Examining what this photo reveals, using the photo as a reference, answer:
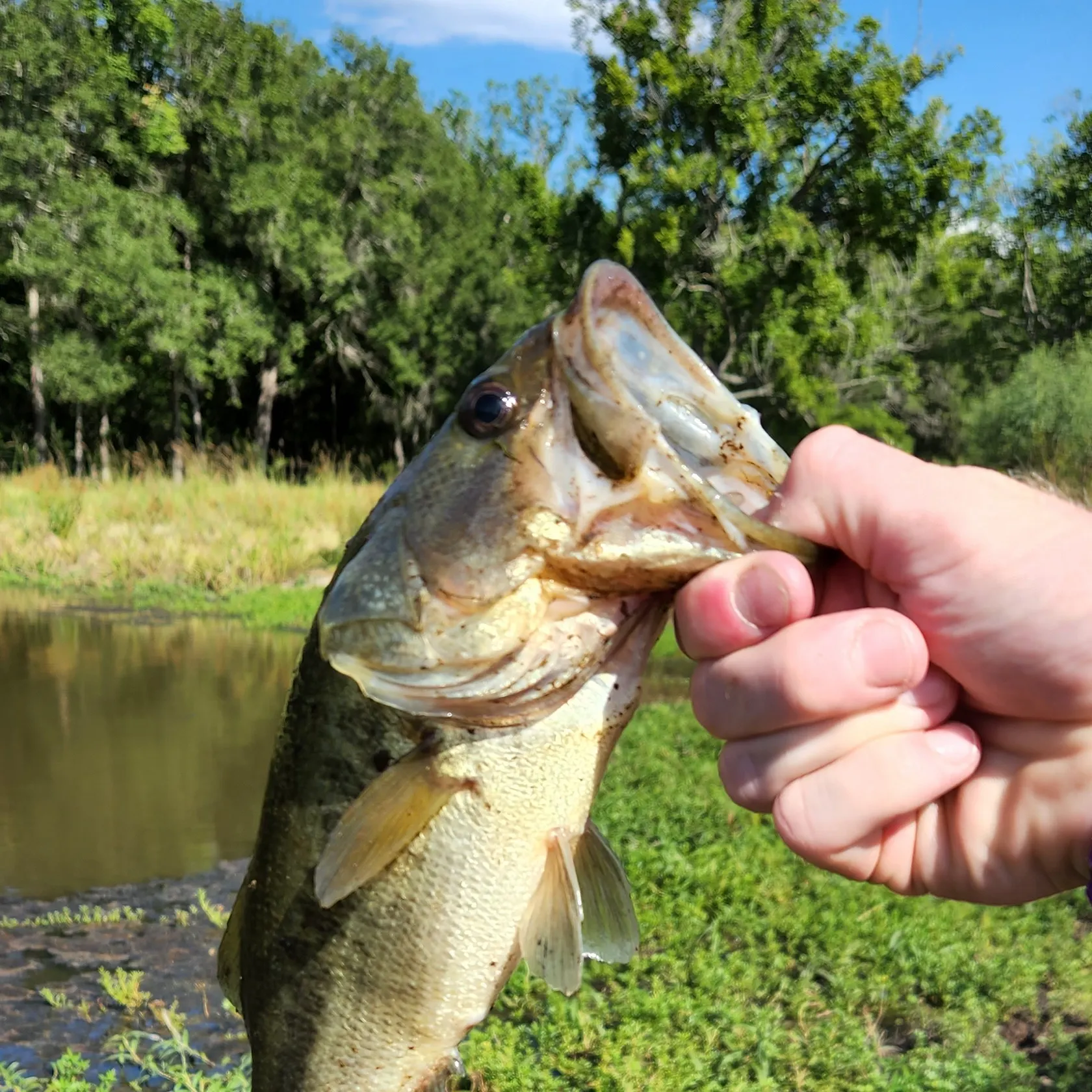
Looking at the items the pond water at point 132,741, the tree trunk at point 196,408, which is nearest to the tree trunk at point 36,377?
the tree trunk at point 196,408

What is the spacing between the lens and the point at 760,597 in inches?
59.7

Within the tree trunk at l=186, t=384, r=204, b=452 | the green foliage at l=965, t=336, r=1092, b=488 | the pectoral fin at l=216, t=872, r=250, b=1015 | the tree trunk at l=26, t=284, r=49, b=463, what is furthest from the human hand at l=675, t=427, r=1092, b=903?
the tree trunk at l=186, t=384, r=204, b=452

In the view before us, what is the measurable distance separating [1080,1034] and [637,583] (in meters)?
3.32

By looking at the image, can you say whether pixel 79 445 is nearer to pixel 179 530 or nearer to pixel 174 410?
pixel 174 410

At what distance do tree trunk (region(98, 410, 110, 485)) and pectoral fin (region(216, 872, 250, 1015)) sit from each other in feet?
65.3

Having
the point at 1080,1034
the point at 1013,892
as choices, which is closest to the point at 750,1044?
the point at 1080,1034

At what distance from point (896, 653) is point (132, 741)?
7055 mm

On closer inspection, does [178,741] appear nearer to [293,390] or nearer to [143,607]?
[143,607]

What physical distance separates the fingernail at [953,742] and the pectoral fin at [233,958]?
131 centimetres

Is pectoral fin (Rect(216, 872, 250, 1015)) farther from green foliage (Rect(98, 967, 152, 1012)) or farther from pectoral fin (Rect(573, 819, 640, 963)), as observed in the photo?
green foliage (Rect(98, 967, 152, 1012))

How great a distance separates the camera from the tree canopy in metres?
23.5

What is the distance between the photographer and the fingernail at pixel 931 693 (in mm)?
1670

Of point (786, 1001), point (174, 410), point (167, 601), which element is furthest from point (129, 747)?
point (174, 410)

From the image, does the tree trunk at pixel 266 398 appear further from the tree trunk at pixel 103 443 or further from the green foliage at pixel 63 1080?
the green foliage at pixel 63 1080
